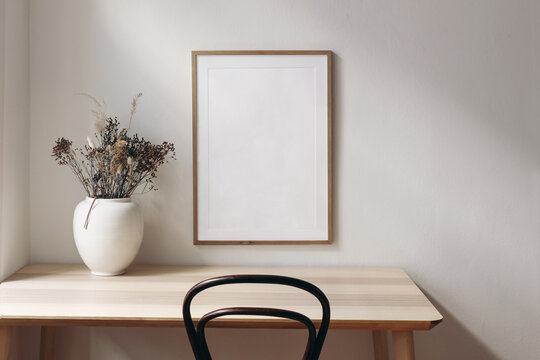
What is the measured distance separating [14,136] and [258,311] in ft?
4.23

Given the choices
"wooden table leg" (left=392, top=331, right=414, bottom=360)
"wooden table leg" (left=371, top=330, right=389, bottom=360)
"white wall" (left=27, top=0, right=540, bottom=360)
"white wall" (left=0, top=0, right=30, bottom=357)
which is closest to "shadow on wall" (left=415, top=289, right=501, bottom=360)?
"white wall" (left=27, top=0, right=540, bottom=360)

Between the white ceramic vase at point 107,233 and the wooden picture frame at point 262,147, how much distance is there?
0.92ft

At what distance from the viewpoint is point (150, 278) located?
1.73m

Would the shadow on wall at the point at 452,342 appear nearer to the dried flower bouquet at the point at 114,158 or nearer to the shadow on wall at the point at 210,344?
the shadow on wall at the point at 210,344

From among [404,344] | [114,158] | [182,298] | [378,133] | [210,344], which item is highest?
[378,133]

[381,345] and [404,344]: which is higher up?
[404,344]

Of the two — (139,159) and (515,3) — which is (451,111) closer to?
(515,3)

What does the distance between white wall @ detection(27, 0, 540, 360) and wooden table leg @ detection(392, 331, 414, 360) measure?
21.2 inches

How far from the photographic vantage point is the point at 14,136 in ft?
5.88

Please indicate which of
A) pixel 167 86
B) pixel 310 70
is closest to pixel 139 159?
pixel 167 86

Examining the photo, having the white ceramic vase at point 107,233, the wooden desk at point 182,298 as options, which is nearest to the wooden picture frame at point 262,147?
the wooden desk at point 182,298

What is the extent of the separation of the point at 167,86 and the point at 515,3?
1.46 metres

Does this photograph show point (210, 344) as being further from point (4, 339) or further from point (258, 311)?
point (258, 311)

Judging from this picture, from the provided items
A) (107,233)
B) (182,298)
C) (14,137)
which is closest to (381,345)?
(182,298)
